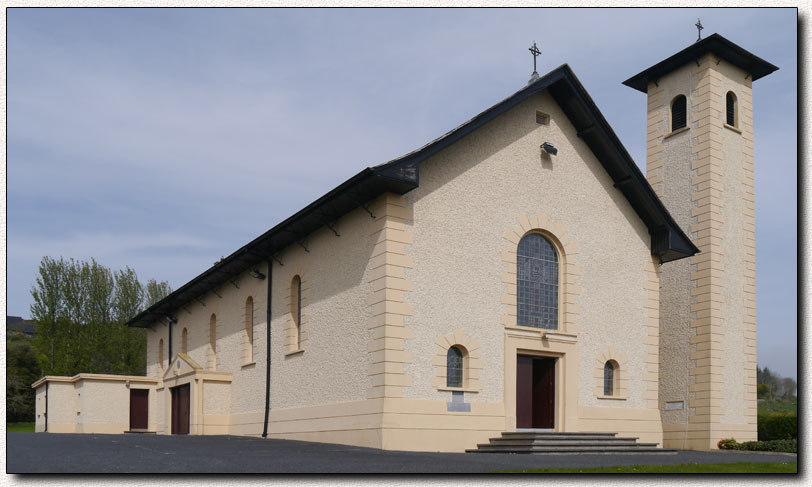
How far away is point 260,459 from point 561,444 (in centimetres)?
707

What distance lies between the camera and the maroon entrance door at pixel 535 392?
2158 cm

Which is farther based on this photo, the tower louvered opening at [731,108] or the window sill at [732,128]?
the tower louvered opening at [731,108]

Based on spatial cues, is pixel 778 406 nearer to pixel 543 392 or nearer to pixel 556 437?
pixel 543 392

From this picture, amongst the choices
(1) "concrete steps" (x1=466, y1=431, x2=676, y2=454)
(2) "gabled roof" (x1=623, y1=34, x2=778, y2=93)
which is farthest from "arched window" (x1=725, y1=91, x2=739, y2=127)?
(1) "concrete steps" (x1=466, y1=431, x2=676, y2=454)

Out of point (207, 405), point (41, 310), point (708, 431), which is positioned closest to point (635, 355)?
point (708, 431)

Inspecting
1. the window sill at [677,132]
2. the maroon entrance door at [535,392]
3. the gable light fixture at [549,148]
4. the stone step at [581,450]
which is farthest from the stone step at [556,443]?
the window sill at [677,132]

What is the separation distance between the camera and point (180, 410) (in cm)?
3098

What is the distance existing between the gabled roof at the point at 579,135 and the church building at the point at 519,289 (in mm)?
62

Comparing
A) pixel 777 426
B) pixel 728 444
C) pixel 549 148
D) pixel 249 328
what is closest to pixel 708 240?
pixel 728 444

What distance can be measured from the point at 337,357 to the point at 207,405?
8.77 m

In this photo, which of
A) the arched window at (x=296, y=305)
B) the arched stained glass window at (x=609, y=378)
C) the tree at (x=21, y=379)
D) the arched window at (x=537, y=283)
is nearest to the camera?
the arched window at (x=537, y=283)

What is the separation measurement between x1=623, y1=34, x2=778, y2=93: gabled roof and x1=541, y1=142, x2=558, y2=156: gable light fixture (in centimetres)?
816

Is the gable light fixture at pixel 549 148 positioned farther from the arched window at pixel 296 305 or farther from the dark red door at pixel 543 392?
the arched window at pixel 296 305

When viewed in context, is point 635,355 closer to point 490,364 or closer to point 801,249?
point 490,364
